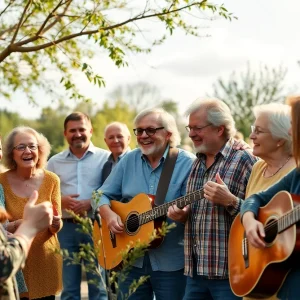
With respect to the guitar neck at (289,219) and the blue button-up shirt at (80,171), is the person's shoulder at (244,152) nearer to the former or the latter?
the guitar neck at (289,219)

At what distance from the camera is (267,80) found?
3234cm

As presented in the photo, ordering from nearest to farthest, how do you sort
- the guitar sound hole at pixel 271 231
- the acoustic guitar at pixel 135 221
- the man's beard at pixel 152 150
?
the guitar sound hole at pixel 271 231, the acoustic guitar at pixel 135 221, the man's beard at pixel 152 150

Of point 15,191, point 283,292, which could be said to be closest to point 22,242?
point 283,292

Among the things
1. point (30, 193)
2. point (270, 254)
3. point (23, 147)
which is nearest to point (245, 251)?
point (270, 254)

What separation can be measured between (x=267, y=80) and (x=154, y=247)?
87.3 feet

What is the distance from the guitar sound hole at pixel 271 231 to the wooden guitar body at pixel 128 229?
5.80ft

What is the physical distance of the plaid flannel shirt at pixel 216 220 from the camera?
5.73 m

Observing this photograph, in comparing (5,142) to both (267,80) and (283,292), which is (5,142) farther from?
(267,80)

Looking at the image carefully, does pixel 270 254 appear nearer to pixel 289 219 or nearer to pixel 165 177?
pixel 289 219

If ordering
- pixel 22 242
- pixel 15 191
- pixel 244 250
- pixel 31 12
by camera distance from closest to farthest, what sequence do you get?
1. pixel 22 242
2. pixel 244 250
3. pixel 15 191
4. pixel 31 12

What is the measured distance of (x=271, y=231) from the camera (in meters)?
4.69

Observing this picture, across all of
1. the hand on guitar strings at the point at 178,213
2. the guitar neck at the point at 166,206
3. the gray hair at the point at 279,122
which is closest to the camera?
→ the gray hair at the point at 279,122

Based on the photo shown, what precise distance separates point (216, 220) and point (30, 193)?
6.16 feet

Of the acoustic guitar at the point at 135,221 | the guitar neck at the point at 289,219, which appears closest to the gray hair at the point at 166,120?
the acoustic guitar at the point at 135,221
